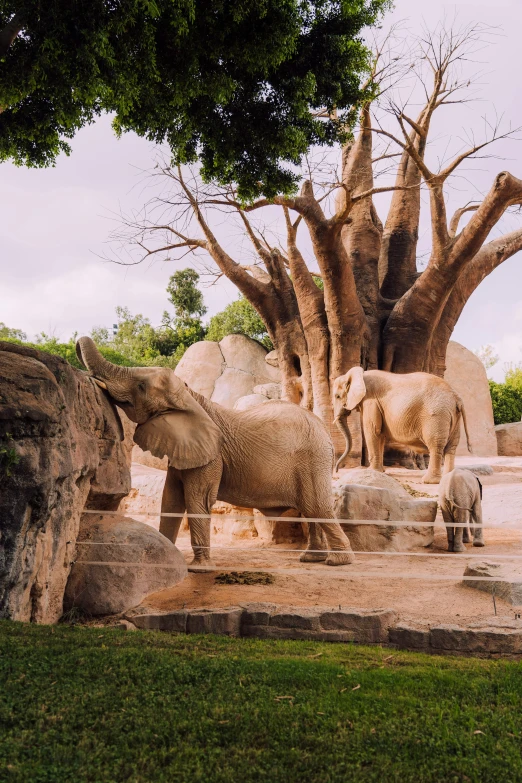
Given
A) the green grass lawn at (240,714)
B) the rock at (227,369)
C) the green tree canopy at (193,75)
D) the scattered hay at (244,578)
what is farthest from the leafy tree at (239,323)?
the green grass lawn at (240,714)

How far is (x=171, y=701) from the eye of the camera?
2957mm

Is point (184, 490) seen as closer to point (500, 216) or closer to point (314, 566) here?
point (314, 566)

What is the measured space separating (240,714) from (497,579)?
373cm

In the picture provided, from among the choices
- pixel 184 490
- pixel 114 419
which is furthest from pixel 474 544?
pixel 114 419

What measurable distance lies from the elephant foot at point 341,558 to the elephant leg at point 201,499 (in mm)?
1378

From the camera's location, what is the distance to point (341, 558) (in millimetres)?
7215

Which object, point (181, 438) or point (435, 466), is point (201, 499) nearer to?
point (181, 438)

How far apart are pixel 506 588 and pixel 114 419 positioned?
156 inches

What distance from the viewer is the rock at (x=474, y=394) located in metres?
21.8

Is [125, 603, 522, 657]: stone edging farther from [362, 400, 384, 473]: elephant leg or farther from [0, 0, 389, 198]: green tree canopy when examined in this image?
Result: [362, 400, 384, 473]: elephant leg

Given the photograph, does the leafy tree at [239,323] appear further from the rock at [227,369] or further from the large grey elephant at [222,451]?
the large grey elephant at [222,451]

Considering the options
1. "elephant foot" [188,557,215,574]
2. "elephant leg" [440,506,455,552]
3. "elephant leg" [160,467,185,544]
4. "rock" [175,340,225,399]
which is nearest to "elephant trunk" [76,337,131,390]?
"elephant leg" [160,467,185,544]

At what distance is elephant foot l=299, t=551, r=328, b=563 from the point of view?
7.39m

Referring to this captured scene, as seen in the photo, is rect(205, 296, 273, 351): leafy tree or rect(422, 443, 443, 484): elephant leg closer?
rect(422, 443, 443, 484): elephant leg
